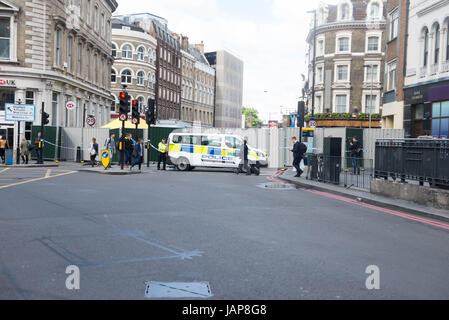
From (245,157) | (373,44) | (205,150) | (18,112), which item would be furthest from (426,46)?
(373,44)

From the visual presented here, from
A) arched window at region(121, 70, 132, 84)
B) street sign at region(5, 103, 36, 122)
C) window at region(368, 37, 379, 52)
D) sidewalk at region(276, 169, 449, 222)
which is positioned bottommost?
sidewalk at region(276, 169, 449, 222)

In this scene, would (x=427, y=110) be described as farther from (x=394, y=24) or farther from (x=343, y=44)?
(x=343, y=44)

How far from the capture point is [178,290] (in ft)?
14.8

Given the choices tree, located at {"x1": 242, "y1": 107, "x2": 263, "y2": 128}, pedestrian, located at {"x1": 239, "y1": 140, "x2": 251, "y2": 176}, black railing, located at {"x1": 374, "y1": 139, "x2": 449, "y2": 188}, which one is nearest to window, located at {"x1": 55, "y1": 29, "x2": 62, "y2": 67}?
pedestrian, located at {"x1": 239, "y1": 140, "x2": 251, "y2": 176}

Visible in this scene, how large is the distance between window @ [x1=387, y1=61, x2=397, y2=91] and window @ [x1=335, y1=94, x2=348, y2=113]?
22.7 meters

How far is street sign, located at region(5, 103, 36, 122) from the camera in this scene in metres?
25.9

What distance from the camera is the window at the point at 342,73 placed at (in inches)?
1999

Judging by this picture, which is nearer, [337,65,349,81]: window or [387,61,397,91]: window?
[387,61,397,91]: window

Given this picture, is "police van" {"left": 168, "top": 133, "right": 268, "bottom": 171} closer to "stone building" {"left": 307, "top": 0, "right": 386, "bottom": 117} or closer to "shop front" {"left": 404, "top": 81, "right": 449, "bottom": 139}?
"shop front" {"left": 404, "top": 81, "right": 449, "bottom": 139}

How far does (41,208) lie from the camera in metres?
9.53

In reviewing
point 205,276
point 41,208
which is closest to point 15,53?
point 41,208

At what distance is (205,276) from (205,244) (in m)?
1.56

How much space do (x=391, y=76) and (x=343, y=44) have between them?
24548 millimetres

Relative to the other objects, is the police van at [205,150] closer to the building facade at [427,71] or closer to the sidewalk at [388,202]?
the building facade at [427,71]
